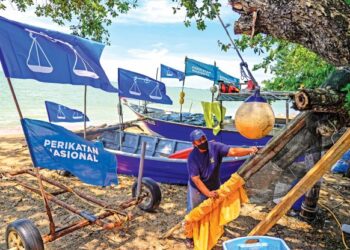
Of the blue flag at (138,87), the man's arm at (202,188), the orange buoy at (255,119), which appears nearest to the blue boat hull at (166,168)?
the blue flag at (138,87)

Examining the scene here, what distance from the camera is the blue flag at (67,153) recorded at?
4.03 metres

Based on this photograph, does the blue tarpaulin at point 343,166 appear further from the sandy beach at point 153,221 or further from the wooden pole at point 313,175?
the wooden pole at point 313,175

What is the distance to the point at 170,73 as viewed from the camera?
51.4ft

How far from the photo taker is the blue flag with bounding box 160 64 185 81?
15.5 meters

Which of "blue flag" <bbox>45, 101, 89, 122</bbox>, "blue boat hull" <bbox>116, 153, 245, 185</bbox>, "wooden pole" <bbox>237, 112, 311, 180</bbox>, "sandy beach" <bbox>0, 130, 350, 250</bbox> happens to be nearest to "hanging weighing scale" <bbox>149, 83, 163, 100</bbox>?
"blue flag" <bbox>45, 101, 89, 122</bbox>

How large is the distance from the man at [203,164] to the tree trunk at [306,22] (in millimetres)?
1934

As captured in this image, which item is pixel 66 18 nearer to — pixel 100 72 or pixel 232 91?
pixel 232 91

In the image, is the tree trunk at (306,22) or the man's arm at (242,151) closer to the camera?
the tree trunk at (306,22)

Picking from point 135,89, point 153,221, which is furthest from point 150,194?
point 135,89

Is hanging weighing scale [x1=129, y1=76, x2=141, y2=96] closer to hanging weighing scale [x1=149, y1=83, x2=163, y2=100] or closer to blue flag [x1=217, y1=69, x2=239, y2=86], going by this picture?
hanging weighing scale [x1=149, y1=83, x2=163, y2=100]

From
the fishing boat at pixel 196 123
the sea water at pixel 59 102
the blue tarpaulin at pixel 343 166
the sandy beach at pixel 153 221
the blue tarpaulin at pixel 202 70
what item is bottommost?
the sea water at pixel 59 102

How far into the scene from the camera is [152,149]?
10094 mm

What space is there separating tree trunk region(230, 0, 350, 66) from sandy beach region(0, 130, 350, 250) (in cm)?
361

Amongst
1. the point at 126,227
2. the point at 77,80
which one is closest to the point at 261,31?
the point at 77,80
